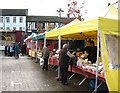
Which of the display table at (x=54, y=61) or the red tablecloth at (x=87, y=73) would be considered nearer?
the red tablecloth at (x=87, y=73)

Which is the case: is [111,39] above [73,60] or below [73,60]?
above

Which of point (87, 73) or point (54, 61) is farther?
point (54, 61)

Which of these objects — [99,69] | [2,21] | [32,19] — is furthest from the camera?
[2,21]

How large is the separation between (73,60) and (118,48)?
4206mm

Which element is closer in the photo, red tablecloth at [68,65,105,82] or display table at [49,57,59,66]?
red tablecloth at [68,65,105,82]

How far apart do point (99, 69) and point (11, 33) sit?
4175 cm

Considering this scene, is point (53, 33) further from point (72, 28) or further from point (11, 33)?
point (11, 33)

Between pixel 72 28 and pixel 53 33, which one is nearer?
pixel 72 28

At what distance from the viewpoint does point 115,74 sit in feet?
28.7

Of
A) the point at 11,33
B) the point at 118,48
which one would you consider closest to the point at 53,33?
the point at 118,48

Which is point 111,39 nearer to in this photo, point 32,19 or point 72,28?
point 72,28

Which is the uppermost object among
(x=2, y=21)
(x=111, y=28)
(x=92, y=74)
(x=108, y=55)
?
(x=2, y=21)

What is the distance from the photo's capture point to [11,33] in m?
50.6

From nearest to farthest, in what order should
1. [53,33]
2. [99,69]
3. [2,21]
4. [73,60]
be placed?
1. [99,69]
2. [73,60]
3. [53,33]
4. [2,21]
